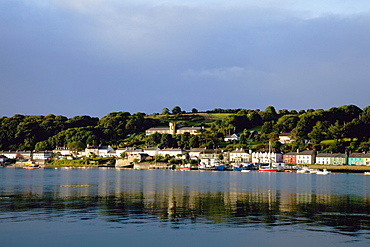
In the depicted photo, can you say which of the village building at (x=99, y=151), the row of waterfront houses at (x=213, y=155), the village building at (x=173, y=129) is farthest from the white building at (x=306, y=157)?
the village building at (x=99, y=151)

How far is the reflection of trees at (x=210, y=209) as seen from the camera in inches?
843

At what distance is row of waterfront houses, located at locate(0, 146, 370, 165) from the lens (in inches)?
3873

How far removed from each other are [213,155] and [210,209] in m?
92.8

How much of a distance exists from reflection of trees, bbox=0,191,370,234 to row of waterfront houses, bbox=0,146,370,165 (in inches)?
2700

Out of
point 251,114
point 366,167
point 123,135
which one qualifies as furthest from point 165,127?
point 366,167

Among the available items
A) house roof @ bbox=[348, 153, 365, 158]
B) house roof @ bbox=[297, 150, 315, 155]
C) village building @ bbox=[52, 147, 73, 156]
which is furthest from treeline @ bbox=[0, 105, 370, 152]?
house roof @ bbox=[348, 153, 365, 158]

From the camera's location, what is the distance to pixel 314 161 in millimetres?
102250

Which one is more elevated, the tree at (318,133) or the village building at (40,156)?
the tree at (318,133)

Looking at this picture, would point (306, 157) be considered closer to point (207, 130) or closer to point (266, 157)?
point (266, 157)

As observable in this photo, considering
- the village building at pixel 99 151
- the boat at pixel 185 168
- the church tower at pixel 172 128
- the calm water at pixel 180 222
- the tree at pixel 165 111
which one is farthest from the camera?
the tree at pixel 165 111

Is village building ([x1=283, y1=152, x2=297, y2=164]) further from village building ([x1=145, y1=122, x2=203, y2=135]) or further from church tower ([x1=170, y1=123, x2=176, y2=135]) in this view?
church tower ([x1=170, y1=123, x2=176, y2=135])

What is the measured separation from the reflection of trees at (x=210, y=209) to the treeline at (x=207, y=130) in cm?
7868

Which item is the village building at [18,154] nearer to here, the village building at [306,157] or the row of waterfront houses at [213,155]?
the row of waterfront houses at [213,155]

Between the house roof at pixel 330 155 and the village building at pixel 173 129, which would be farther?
the village building at pixel 173 129
